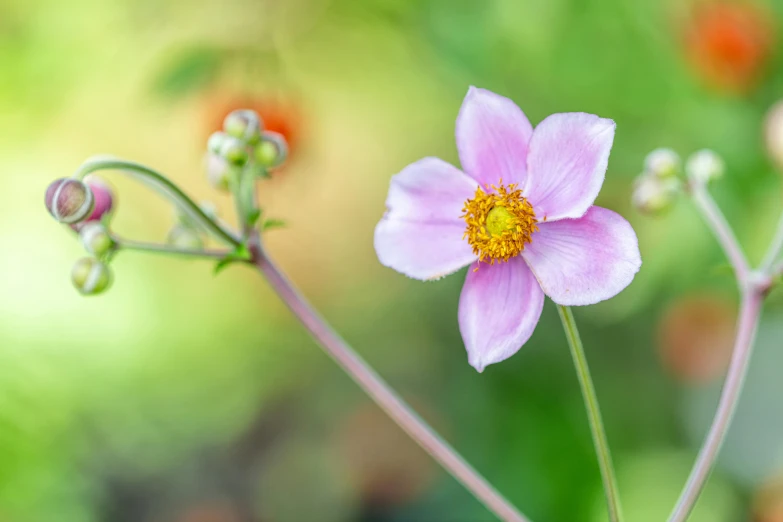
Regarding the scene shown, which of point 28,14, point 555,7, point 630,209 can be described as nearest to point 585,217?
point 555,7

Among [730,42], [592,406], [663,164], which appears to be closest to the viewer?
[592,406]

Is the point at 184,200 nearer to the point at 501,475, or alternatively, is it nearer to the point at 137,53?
the point at 137,53

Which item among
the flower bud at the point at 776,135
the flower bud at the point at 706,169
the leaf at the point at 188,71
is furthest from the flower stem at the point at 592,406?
the leaf at the point at 188,71

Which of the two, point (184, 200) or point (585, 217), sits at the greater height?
point (184, 200)

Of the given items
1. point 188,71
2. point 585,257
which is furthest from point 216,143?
point 188,71

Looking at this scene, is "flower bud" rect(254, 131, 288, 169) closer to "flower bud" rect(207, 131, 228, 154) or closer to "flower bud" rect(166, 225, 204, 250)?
"flower bud" rect(207, 131, 228, 154)

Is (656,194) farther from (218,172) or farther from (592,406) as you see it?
(218,172)

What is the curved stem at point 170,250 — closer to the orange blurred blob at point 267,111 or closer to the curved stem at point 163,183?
the curved stem at point 163,183
